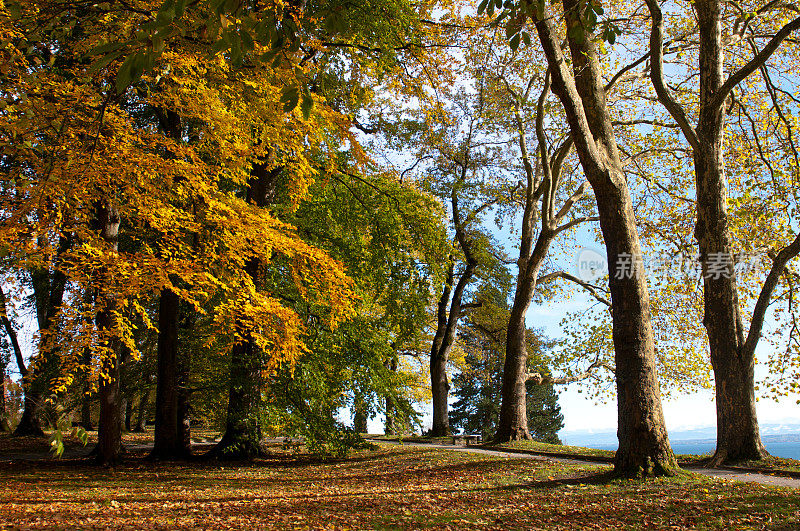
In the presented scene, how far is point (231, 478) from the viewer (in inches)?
409

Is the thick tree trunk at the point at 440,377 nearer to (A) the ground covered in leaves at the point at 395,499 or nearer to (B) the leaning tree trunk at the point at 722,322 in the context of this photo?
(A) the ground covered in leaves at the point at 395,499

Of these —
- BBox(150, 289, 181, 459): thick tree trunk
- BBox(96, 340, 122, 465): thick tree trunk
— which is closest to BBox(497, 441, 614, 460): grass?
BBox(150, 289, 181, 459): thick tree trunk

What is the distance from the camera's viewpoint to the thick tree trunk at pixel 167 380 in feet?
42.7

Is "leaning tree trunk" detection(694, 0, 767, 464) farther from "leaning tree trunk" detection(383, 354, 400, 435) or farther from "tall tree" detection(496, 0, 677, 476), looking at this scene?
"leaning tree trunk" detection(383, 354, 400, 435)

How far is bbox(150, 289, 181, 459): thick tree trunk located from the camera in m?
13.0

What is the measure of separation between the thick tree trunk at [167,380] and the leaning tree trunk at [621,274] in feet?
32.4

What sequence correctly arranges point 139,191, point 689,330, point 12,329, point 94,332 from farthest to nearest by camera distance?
1. point 12,329
2. point 689,330
3. point 139,191
4. point 94,332

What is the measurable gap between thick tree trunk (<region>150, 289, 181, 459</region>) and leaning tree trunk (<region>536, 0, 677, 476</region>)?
32.4 ft

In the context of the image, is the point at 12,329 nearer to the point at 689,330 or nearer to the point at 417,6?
the point at 417,6

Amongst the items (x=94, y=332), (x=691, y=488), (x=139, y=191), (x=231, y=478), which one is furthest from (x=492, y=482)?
(x=139, y=191)

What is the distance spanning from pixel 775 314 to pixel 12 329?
2282cm

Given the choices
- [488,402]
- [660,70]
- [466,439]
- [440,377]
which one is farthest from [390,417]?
[488,402]

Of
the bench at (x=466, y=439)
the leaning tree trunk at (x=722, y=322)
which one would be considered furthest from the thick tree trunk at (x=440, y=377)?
the leaning tree trunk at (x=722, y=322)

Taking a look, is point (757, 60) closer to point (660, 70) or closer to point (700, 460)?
point (660, 70)
